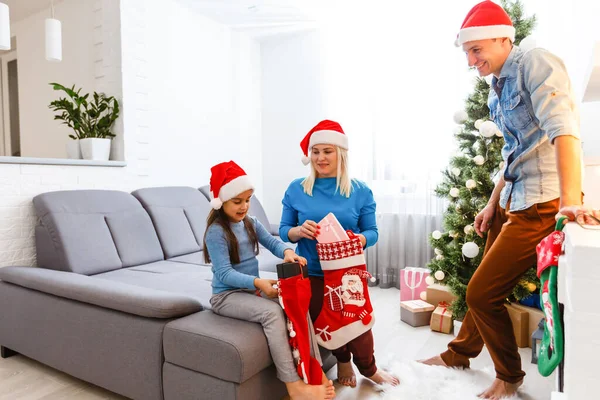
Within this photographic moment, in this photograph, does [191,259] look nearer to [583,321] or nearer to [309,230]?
[309,230]

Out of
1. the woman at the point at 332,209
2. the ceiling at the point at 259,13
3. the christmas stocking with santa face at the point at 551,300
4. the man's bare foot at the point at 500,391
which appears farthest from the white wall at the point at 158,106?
the christmas stocking with santa face at the point at 551,300

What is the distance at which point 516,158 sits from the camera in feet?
5.16

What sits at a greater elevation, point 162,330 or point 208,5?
point 208,5

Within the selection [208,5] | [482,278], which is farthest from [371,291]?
[208,5]

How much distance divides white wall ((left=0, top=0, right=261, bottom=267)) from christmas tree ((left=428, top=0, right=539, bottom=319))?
2.21 meters

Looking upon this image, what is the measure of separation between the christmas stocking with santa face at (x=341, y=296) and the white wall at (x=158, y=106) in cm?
191

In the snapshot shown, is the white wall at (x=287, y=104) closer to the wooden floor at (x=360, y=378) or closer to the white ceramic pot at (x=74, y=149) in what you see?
the white ceramic pot at (x=74, y=149)

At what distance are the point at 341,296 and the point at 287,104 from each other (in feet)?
9.76

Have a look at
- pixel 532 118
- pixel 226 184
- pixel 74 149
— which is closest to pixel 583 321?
pixel 532 118

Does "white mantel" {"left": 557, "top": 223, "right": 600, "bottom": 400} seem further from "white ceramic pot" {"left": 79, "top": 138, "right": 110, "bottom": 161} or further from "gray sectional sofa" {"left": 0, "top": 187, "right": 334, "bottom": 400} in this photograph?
"white ceramic pot" {"left": 79, "top": 138, "right": 110, "bottom": 161}

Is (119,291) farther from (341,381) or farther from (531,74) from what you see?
(531,74)

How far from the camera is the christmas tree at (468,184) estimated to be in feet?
→ 8.44

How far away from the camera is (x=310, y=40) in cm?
421

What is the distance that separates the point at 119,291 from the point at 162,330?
29 cm
